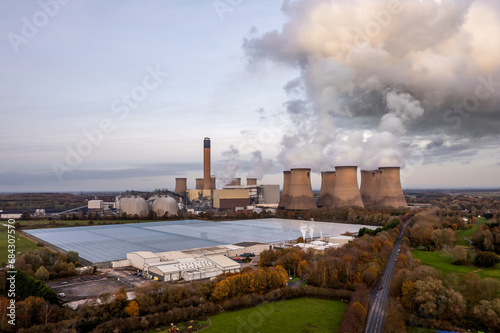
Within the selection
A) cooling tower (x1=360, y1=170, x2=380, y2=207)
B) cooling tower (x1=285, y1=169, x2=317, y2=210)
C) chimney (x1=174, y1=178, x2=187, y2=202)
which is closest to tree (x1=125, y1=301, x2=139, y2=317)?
cooling tower (x1=285, y1=169, x2=317, y2=210)

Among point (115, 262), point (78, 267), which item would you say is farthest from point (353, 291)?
point (78, 267)

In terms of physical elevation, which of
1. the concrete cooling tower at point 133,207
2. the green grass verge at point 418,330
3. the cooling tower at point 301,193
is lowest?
the green grass verge at point 418,330

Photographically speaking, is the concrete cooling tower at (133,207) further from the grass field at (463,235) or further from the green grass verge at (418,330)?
the green grass verge at (418,330)

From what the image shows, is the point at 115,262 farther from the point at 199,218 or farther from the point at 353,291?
the point at 199,218

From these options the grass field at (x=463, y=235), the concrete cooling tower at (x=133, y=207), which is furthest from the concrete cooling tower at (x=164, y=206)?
the grass field at (x=463, y=235)

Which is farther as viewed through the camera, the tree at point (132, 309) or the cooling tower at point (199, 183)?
the cooling tower at point (199, 183)

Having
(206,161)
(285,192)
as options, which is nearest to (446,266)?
(285,192)

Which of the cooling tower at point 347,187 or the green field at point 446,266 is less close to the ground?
the cooling tower at point 347,187
